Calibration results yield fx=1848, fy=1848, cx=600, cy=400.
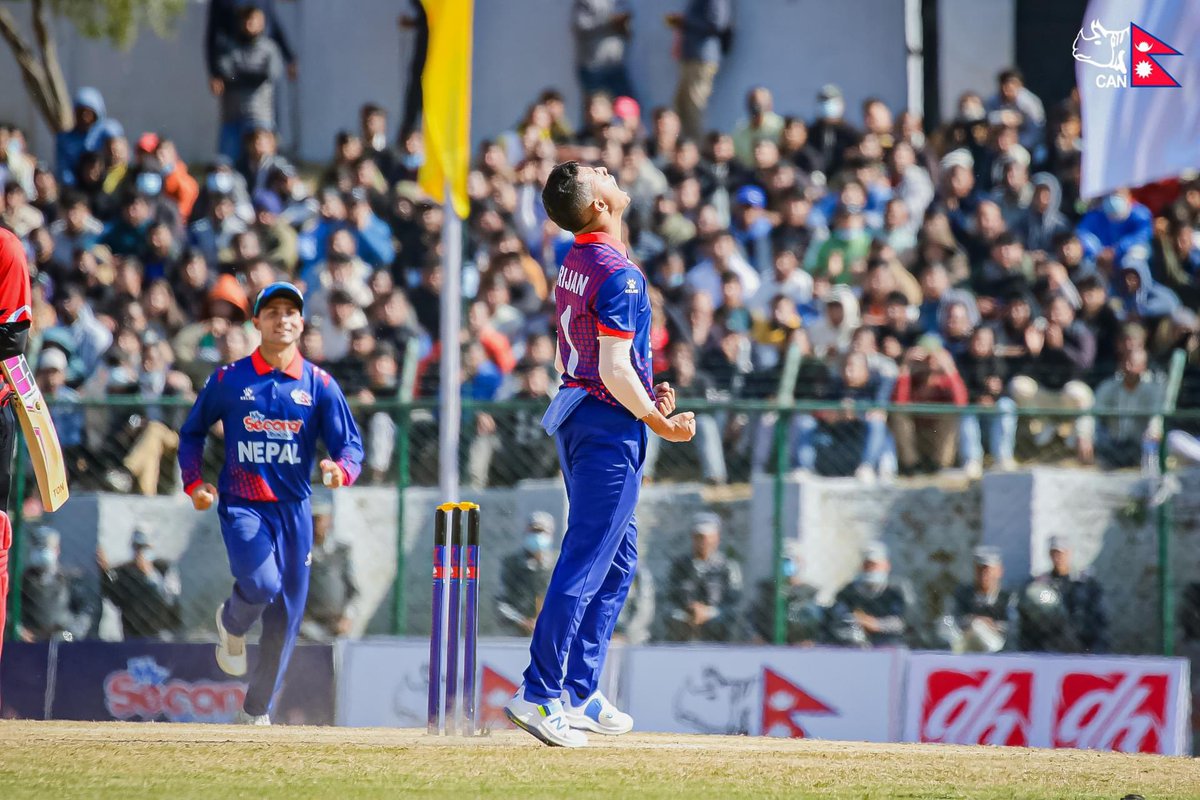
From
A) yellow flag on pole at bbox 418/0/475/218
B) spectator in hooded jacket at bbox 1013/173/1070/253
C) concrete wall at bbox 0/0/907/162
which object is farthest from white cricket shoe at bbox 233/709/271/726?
concrete wall at bbox 0/0/907/162

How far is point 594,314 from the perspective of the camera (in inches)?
290

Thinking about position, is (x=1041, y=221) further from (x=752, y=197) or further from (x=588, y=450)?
(x=588, y=450)

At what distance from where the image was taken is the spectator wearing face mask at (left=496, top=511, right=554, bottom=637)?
42.8 feet

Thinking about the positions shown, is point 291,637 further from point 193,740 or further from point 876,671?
point 876,671

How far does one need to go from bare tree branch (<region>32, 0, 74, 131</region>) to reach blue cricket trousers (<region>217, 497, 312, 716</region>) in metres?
13.2

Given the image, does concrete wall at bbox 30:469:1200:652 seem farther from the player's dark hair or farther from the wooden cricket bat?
the player's dark hair

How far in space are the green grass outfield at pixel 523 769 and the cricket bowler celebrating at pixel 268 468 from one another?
1.30 metres

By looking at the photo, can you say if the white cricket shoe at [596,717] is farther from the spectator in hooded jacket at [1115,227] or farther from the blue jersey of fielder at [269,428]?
the spectator in hooded jacket at [1115,227]

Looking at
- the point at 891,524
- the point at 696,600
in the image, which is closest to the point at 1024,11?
the point at 891,524

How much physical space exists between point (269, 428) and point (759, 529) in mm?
4741

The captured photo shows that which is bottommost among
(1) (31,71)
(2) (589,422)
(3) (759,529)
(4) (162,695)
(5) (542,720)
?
(4) (162,695)

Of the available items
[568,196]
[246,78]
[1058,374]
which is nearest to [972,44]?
[1058,374]

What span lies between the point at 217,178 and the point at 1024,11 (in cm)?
893

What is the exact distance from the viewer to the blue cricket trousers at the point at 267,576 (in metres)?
9.49
